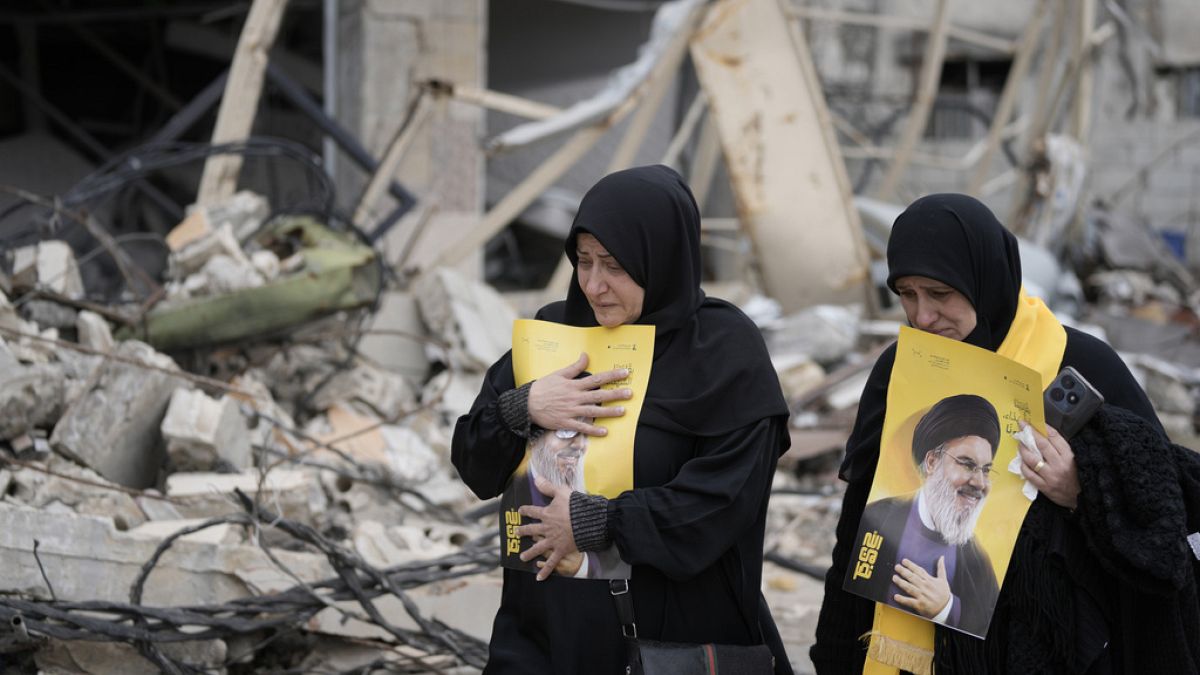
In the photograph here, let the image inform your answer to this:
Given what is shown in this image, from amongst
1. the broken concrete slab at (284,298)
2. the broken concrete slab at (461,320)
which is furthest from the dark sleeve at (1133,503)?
the broken concrete slab at (461,320)

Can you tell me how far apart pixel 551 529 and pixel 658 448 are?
0.81 ft

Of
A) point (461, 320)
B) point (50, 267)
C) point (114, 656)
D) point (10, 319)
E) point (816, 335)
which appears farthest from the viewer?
point (816, 335)

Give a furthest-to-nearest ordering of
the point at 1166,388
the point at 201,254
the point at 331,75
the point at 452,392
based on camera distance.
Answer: the point at 331,75 < the point at 1166,388 < the point at 452,392 < the point at 201,254

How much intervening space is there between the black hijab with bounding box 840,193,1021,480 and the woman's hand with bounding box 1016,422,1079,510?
20cm

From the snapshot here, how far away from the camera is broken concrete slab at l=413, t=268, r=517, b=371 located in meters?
6.50

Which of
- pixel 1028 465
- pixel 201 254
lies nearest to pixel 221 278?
pixel 201 254

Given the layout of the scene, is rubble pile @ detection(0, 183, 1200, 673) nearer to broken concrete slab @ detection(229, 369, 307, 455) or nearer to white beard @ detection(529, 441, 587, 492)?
broken concrete slab @ detection(229, 369, 307, 455)

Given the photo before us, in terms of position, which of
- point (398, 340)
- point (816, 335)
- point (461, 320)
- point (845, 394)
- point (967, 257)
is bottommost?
point (845, 394)

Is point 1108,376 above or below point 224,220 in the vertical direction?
above

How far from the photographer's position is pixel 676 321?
2338mm

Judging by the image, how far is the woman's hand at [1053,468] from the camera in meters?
2.09

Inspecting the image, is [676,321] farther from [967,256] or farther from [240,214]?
[240,214]

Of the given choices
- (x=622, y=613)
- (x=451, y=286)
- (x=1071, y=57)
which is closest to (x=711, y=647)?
(x=622, y=613)

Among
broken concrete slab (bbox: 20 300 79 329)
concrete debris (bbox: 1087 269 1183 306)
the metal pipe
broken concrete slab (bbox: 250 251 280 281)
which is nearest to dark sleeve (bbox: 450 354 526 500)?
broken concrete slab (bbox: 20 300 79 329)
